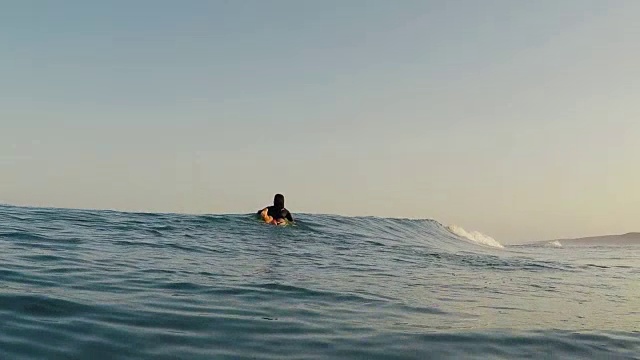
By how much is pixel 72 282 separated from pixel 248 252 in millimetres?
5915

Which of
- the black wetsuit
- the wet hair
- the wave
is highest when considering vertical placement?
the wet hair

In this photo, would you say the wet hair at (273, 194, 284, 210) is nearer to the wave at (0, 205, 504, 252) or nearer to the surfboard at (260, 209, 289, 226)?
the surfboard at (260, 209, 289, 226)

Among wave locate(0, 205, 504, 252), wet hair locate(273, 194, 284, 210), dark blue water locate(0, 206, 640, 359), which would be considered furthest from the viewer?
wet hair locate(273, 194, 284, 210)

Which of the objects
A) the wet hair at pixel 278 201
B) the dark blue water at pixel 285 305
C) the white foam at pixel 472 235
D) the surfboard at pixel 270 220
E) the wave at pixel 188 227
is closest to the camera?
the dark blue water at pixel 285 305

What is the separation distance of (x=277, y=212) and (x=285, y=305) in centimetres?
1493

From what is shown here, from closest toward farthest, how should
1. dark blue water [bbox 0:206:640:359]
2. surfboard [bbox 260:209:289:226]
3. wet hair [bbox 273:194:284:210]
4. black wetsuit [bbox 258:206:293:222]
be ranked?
1. dark blue water [bbox 0:206:640:359]
2. wet hair [bbox 273:194:284:210]
3. black wetsuit [bbox 258:206:293:222]
4. surfboard [bbox 260:209:289:226]

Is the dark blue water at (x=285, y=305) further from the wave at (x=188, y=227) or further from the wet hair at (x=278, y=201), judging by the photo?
the wet hair at (x=278, y=201)

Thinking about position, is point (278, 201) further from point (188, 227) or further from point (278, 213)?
point (188, 227)

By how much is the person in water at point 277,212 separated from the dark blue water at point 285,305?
7593 millimetres

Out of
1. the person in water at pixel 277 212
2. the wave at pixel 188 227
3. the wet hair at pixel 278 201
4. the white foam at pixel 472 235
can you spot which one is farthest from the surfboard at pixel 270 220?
the white foam at pixel 472 235

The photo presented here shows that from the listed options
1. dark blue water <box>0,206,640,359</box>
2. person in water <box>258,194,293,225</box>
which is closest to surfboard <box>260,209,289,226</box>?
person in water <box>258,194,293,225</box>

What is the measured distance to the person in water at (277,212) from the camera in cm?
2175

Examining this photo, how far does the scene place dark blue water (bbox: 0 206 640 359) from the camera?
201 inches

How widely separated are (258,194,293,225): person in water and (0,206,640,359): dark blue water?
759 centimetres
